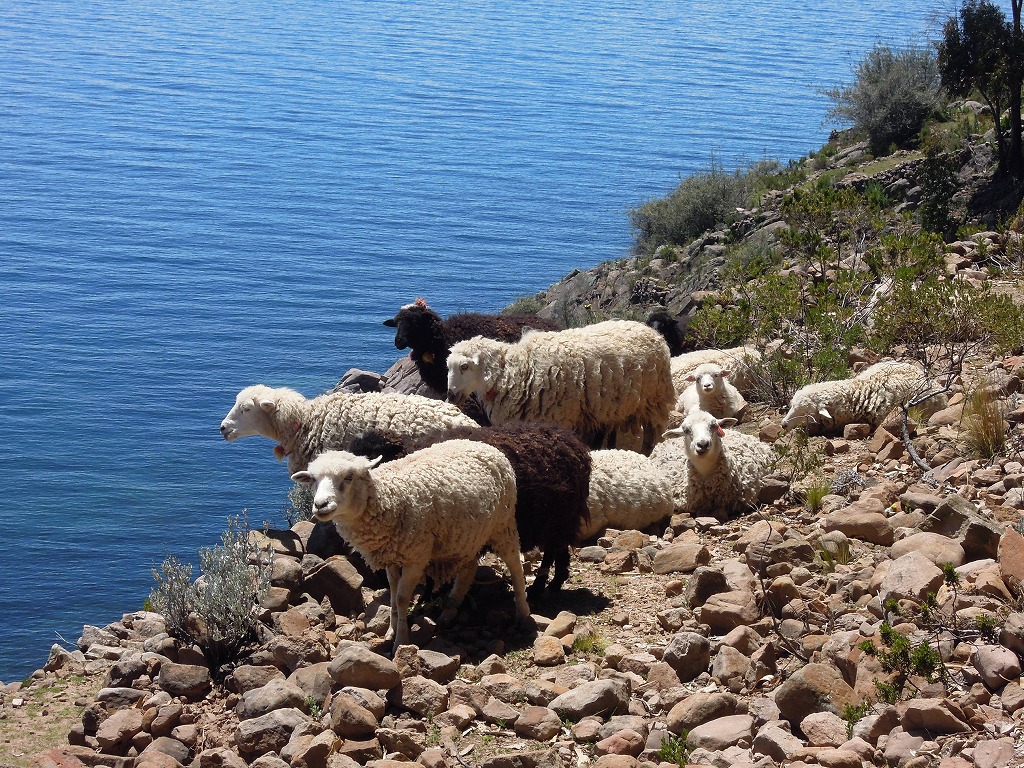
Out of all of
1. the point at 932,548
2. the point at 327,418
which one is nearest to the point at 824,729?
the point at 932,548

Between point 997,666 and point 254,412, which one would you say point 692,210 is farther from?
point 997,666

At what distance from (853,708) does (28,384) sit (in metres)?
23.1

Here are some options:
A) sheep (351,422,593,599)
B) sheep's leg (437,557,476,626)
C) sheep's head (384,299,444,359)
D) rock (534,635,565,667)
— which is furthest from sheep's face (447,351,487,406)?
rock (534,635,565,667)

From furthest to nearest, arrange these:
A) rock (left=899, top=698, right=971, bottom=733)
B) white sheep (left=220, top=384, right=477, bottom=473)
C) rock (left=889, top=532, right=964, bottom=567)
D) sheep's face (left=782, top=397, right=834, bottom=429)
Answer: sheep's face (left=782, top=397, right=834, bottom=429), white sheep (left=220, top=384, right=477, bottom=473), rock (left=889, top=532, right=964, bottom=567), rock (left=899, top=698, right=971, bottom=733)

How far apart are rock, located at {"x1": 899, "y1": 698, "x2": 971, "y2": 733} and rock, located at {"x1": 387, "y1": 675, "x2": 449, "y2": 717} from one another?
2527mm

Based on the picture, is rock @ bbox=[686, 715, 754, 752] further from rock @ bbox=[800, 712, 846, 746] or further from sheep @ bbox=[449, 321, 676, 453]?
sheep @ bbox=[449, 321, 676, 453]

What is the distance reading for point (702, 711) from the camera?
243 inches

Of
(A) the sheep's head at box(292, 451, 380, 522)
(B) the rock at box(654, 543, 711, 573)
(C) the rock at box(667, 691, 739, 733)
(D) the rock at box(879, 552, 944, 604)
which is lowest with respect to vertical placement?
(B) the rock at box(654, 543, 711, 573)

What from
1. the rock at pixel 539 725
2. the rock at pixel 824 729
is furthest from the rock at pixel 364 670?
the rock at pixel 824 729

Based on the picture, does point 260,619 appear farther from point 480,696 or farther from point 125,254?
point 125,254

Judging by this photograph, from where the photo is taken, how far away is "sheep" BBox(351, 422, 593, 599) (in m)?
8.54

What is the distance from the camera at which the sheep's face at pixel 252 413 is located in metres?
11.0

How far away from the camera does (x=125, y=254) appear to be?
36.0 m

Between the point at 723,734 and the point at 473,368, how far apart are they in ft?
20.2
